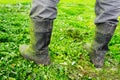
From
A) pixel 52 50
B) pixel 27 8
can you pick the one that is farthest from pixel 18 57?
pixel 27 8

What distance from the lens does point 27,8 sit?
389 inches

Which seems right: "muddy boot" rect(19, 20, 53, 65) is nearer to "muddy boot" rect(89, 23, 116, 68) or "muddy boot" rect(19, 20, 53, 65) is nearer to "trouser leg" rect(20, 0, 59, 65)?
"trouser leg" rect(20, 0, 59, 65)

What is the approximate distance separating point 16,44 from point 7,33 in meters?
0.65

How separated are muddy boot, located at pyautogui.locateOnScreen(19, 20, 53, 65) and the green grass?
11 centimetres

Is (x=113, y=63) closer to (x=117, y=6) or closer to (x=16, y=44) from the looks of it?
(x=117, y=6)

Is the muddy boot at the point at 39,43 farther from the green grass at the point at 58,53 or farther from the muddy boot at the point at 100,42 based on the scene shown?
the muddy boot at the point at 100,42

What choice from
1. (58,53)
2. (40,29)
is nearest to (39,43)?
(40,29)

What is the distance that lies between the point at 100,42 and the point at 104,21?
1.44 ft

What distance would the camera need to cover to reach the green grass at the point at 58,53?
5121 mm

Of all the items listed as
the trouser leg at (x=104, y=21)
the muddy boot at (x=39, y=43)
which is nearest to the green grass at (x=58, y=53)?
the muddy boot at (x=39, y=43)

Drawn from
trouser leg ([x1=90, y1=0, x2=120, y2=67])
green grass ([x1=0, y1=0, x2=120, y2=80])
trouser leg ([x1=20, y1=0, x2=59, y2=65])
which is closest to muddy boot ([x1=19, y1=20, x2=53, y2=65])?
trouser leg ([x1=20, y1=0, x2=59, y2=65])

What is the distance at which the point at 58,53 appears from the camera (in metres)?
6.16

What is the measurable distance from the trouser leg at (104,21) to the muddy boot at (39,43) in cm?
104

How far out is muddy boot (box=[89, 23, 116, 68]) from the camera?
567cm
